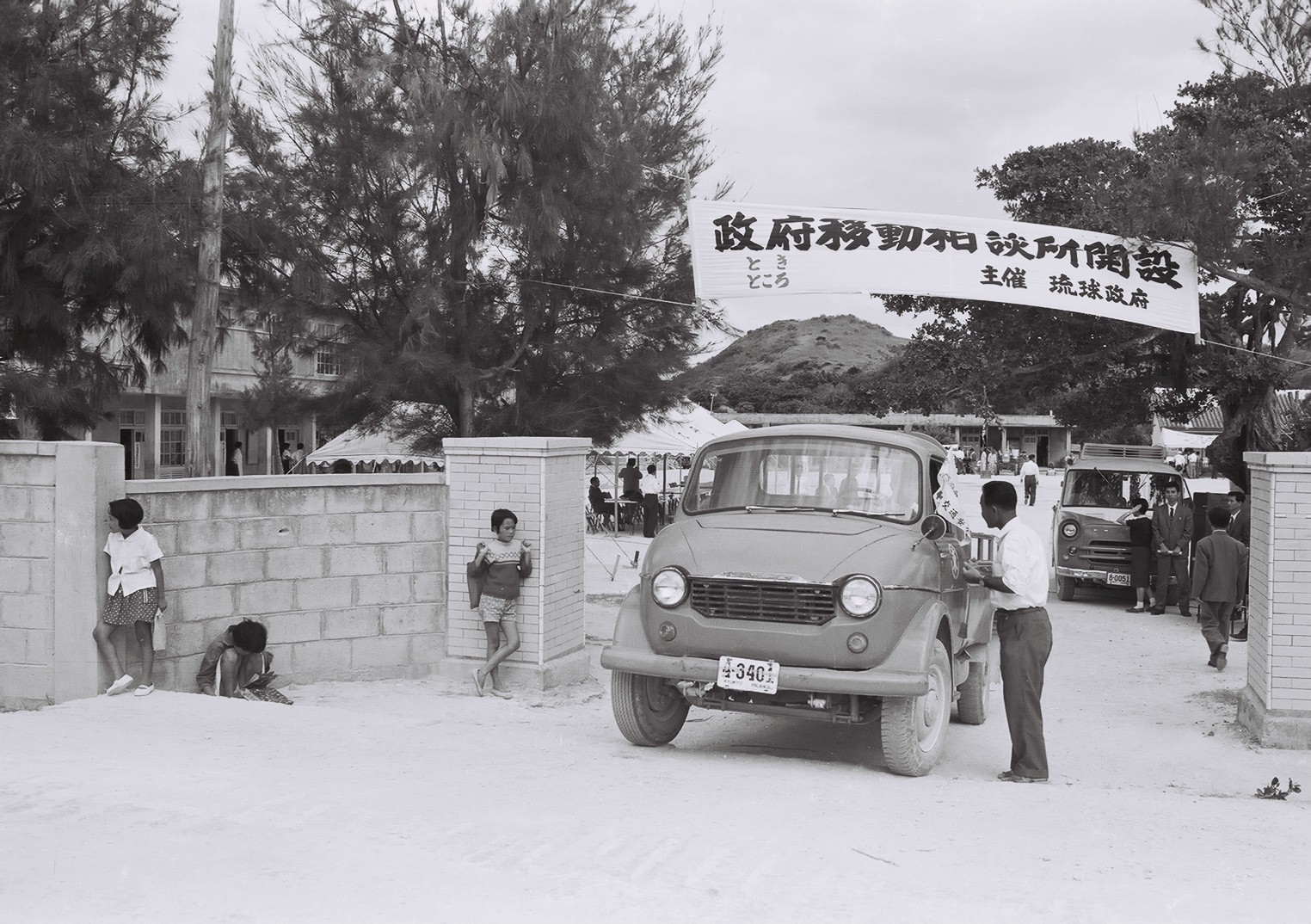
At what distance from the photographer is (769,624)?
22.3ft

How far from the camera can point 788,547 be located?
6926mm

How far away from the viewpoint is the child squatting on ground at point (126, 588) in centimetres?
800

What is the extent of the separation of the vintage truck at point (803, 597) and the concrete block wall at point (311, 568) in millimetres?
2904

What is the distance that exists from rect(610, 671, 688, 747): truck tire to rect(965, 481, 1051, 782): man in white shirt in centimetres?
205

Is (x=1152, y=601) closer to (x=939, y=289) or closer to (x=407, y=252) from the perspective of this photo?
(x=939, y=289)

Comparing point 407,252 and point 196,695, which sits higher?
point 407,252

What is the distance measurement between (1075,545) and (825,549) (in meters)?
11.0

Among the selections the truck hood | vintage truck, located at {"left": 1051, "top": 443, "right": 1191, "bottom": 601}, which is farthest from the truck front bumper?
vintage truck, located at {"left": 1051, "top": 443, "right": 1191, "bottom": 601}

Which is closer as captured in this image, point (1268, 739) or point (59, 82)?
point (1268, 739)

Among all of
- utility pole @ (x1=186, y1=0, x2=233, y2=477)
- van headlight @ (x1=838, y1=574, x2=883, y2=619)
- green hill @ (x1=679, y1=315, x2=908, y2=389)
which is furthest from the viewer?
green hill @ (x1=679, y1=315, x2=908, y2=389)

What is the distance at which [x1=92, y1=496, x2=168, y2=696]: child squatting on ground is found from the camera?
800 centimetres

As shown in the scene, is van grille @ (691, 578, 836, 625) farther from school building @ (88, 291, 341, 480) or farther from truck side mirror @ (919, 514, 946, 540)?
school building @ (88, 291, 341, 480)

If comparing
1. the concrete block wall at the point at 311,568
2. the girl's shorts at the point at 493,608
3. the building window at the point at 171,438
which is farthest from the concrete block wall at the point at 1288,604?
the building window at the point at 171,438

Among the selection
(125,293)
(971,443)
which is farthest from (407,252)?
(971,443)
